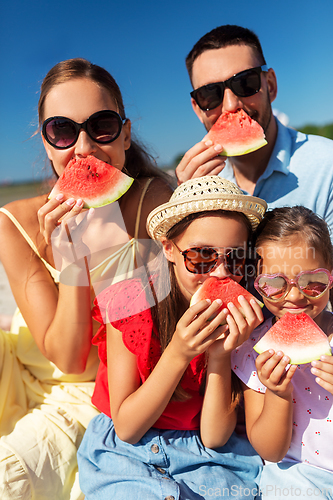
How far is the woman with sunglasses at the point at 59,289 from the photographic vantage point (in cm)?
260

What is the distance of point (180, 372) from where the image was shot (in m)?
2.27

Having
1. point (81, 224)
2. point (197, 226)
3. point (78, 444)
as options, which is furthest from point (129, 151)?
point (78, 444)

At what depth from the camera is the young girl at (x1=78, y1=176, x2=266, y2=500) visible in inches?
88.6

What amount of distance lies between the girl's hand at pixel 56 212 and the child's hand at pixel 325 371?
1665 mm

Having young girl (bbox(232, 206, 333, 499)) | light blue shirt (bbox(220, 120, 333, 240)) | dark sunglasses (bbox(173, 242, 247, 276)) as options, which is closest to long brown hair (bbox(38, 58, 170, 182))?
dark sunglasses (bbox(173, 242, 247, 276))

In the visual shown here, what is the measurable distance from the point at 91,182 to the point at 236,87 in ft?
5.02

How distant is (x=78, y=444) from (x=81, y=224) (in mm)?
1528

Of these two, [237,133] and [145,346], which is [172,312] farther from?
[237,133]

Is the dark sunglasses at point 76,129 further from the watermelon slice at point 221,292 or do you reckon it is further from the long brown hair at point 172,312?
the watermelon slice at point 221,292

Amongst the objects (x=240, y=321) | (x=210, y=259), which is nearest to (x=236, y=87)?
(x=210, y=259)

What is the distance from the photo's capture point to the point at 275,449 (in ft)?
7.50

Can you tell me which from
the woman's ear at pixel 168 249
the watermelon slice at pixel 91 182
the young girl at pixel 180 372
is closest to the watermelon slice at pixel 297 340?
the young girl at pixel 180 372

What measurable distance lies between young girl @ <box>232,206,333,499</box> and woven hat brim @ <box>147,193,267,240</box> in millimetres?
146

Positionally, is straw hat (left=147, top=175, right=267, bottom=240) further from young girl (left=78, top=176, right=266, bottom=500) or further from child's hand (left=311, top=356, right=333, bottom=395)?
child's hand (left=311, top=356, right=333, bottom=395)
